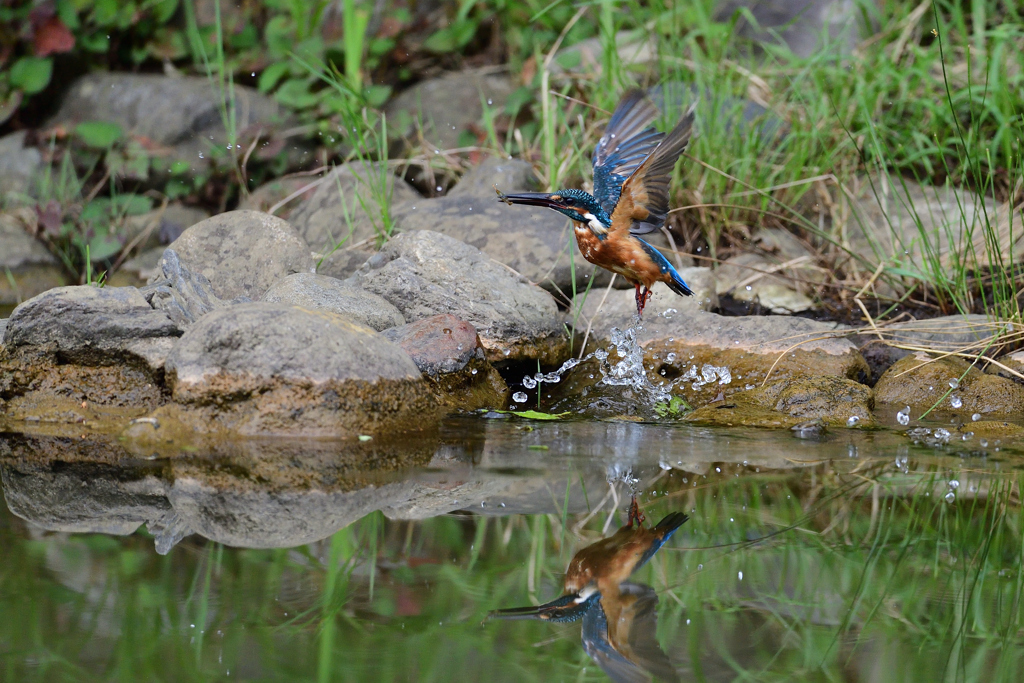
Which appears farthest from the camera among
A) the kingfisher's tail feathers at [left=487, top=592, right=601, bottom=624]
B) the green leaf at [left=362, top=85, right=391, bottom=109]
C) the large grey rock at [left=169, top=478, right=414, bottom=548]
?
the green leaf at [left=362, top=85, right=391, bottom=109]

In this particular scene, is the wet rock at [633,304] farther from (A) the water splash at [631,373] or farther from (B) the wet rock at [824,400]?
(B) the wet rock at [824,400]

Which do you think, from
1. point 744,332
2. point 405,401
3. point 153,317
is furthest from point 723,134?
point 153,317

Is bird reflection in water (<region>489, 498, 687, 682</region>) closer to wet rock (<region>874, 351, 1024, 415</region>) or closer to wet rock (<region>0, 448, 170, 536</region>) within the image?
wet rock (<region>0, 448, 170, 536</region>)

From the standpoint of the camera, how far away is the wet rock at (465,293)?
3.52 metres

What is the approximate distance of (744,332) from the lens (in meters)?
3.66

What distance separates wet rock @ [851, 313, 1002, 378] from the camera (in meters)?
3.56

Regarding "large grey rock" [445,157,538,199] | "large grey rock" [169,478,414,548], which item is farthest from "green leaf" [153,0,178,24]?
"large grey rock" [169,478,414,548]

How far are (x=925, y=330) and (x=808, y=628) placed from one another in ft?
8.27

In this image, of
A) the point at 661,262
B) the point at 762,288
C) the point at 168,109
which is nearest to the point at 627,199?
the point at 661,262

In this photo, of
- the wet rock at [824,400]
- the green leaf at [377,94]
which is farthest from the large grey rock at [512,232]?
the green leaf at [377,94]

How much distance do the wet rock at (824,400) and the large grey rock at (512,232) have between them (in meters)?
1.04

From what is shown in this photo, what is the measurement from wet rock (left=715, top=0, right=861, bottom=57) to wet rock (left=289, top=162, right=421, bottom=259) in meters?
2.56

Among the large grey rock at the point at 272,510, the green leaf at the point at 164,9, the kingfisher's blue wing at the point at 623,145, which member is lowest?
the large grey rock at the point at 272,510

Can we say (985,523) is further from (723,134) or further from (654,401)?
(723,134)
